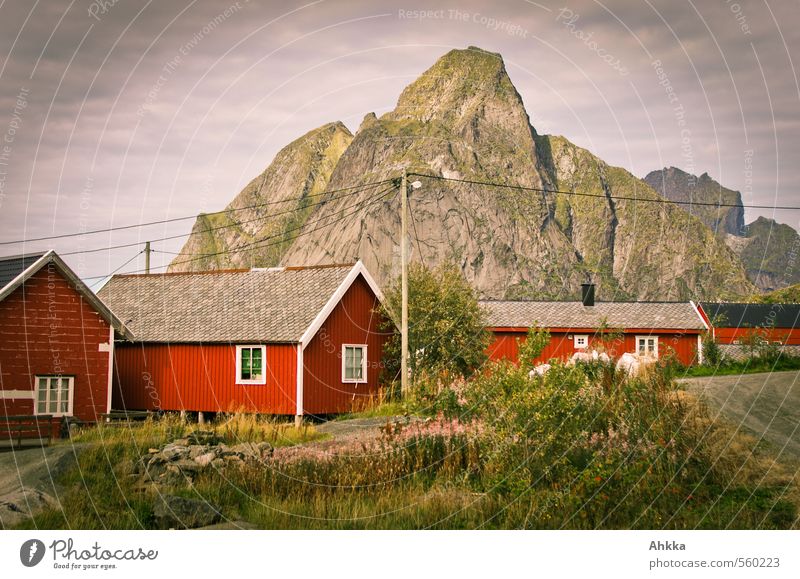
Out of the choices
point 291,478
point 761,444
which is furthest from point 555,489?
point 291,478

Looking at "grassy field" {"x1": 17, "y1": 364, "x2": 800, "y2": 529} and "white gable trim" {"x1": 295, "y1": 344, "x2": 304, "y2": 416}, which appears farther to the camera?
"white gable trim" {"x1": 295, "y1": 344, "x2": 304, "y2": 416}

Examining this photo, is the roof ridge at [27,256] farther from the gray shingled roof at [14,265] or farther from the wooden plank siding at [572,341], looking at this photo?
the wooden plank siding at [572,341]

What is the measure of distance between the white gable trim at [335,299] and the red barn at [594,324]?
20196 millimetres

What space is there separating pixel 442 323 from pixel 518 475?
20.8 metres

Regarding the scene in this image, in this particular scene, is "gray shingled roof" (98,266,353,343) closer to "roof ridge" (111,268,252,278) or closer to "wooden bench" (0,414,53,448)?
"roof ridge" (111,268,252,278)

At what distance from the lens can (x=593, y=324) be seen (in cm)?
5303

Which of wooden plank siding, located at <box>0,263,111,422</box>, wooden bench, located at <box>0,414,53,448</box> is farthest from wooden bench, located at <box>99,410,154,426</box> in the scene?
wooden bench, located at <box>0,414,53,448</box>

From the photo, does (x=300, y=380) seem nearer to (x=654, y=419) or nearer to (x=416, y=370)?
(x=416, y=370)

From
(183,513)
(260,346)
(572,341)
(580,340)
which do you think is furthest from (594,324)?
(183,513)

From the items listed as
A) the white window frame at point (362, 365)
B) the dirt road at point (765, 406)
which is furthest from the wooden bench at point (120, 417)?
the dirt road at point (765, 406)

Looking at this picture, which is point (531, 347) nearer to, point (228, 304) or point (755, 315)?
point (228, 304)

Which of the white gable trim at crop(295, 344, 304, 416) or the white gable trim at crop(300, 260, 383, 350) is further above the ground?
the white gable trim at crop(300, 260, 383, 350)

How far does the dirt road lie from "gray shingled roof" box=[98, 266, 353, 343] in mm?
14735

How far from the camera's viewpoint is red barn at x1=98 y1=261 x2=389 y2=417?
1123 inches
